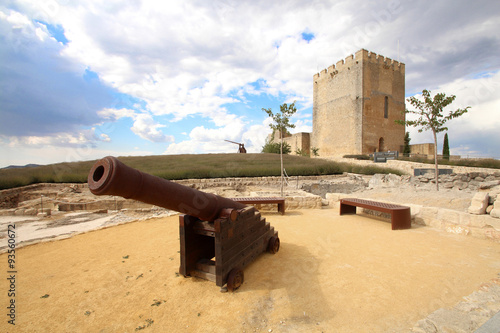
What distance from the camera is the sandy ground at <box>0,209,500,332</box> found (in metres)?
2.17

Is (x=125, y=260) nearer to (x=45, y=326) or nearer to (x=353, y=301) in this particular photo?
(x=45, y=326)

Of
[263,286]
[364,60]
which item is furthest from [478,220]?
[364,60]

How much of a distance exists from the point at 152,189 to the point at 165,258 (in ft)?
6.20

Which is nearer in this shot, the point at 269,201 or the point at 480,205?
the point at 480,205

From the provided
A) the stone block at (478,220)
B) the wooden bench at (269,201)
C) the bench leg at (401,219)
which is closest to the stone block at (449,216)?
the stone block at (478,220)

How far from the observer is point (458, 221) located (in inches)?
179

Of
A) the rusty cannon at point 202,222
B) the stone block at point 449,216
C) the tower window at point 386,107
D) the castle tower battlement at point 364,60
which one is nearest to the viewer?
the rusty cannon at point 202,222

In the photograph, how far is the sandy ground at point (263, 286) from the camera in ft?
7.13

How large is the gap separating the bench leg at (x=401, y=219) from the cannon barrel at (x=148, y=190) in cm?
370

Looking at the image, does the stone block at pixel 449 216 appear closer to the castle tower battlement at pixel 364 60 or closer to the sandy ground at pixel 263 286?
the sandy ground at pixel 263 286

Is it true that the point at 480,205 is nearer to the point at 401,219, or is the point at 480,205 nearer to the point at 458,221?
the point at 458,221

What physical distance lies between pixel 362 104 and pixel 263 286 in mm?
29215

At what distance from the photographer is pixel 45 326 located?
7.02 feet

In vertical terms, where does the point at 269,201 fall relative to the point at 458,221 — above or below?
above
